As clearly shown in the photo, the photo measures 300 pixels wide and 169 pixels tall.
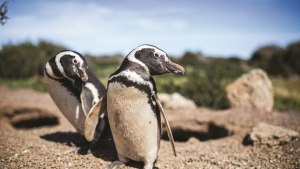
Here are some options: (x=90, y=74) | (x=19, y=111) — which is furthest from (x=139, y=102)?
(x=19, y=111)

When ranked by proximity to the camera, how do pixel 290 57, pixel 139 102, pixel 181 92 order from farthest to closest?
pixel 290 57 → pixel 181 92 → pixel 139 102

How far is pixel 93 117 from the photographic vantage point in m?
4.21

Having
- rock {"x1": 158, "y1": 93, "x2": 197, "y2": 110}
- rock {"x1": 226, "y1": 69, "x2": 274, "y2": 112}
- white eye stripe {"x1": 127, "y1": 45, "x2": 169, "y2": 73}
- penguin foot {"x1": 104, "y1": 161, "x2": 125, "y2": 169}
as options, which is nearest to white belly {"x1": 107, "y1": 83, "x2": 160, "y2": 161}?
penguin foot {"x1": 104, "y1": 161, "x2": 125, "y2": 169}

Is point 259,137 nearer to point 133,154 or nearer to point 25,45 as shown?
point 133,154

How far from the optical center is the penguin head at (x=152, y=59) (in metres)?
3.81

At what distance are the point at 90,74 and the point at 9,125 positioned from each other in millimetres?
4765

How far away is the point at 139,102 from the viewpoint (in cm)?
376

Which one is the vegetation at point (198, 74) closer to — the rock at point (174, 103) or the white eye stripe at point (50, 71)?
the rock at point (174, 103)

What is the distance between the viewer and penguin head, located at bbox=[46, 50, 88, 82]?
4.46 m

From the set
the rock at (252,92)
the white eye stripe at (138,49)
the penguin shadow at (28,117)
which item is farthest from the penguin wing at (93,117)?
the rock at (252,92)

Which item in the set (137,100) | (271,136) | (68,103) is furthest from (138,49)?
(271,136)

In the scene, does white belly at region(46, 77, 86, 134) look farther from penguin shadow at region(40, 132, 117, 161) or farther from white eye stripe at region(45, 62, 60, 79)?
penguin shadow at region(40, 132, 117, 161)

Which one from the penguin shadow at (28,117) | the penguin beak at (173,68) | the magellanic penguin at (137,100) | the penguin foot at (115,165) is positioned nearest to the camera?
the magellanic penguin at (137,100)

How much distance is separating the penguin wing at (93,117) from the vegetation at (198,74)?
657cm
